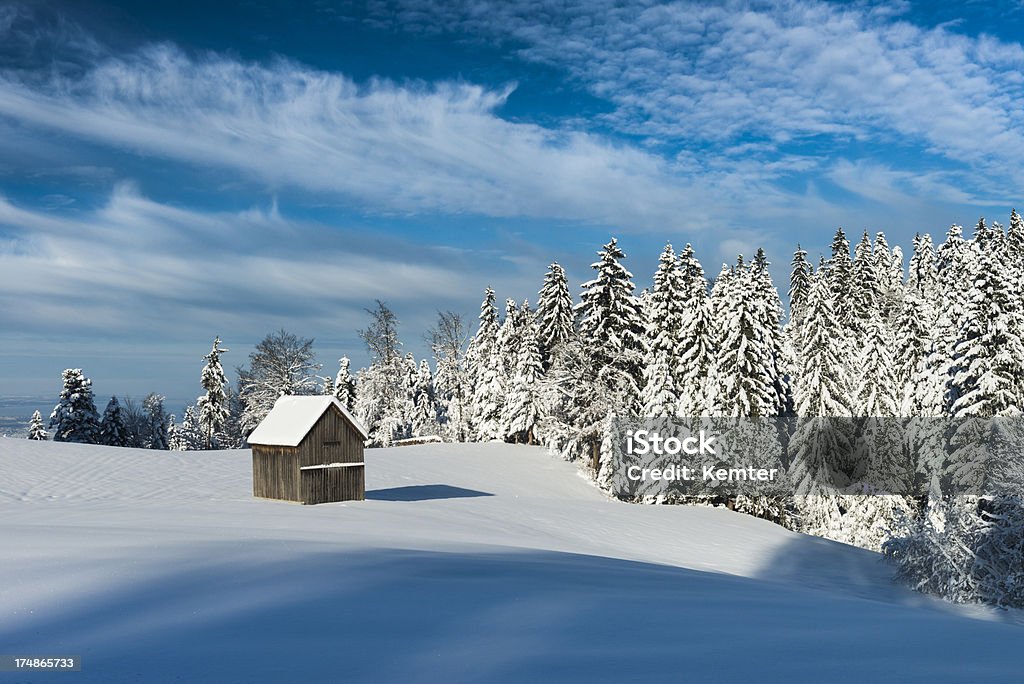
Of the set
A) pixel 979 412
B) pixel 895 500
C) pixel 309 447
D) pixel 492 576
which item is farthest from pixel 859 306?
pixel 492 576

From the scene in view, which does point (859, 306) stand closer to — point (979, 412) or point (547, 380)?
point (979, 412)

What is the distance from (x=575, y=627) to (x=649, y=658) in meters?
1.52

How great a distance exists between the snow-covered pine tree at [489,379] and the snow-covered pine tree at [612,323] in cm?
1699

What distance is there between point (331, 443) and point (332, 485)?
1682 millimetres

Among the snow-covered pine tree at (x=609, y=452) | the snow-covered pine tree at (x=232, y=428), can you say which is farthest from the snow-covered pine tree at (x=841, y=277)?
the snow-covered pine tree at (x=232, y=428)

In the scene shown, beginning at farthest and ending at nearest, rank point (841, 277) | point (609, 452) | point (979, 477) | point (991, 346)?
point (841, 277) → point (609, 452) → point (991, 346) → point (979, 477)

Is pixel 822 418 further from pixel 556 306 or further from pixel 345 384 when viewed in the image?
pixel 345 384

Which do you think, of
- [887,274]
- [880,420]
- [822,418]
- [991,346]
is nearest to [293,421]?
[822,418]

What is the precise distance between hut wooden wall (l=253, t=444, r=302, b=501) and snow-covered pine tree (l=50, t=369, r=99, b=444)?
142ft

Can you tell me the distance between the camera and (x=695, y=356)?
43156 millimetres

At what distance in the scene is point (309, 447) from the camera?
90.1 ft

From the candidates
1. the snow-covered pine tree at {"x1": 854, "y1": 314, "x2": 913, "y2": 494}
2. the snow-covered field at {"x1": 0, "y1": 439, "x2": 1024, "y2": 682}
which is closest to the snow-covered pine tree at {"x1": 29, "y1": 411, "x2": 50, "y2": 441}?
the snow-covered field at {"x1": 0, "y1": 439, "x2": 1024, "y2": 682}

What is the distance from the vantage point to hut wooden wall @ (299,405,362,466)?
27413 millimetres

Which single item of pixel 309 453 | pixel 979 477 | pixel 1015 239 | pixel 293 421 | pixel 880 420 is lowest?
pixel 979 477
